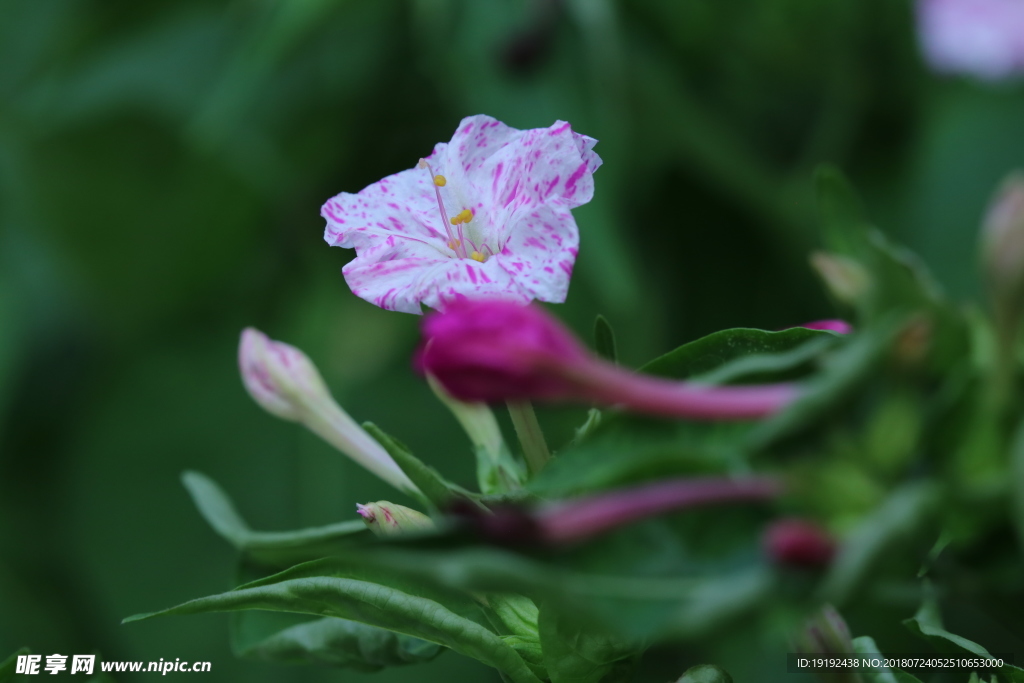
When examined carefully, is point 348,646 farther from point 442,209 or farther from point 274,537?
point 442,209

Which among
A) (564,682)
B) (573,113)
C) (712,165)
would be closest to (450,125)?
(573,113)

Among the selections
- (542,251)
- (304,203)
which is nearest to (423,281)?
(542,251)

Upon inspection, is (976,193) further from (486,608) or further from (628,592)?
(628,592)

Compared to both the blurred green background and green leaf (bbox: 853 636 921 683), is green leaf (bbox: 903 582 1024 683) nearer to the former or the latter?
green leaf (bbox: 853 636 921 683)

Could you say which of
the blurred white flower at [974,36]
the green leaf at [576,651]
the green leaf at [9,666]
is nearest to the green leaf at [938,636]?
the green leaf at [576,651]

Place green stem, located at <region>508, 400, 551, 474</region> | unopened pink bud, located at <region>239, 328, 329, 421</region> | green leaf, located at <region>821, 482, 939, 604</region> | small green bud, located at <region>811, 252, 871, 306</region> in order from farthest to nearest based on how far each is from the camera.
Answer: unopened pink bud, located at <region>239, 328, 329, 421</region> < green stem, located at <region>508, 400, 551, 474</region> < small green bud, located at <region>811, 252, 871, 306</region> < green leaf, located at <region>821, 482, 939, 604</region>

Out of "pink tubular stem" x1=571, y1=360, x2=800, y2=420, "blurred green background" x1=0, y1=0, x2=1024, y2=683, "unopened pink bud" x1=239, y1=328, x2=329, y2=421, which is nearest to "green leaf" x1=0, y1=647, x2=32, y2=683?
"unopened pink bud" x1=239, y1=328, x2=329, y2=421

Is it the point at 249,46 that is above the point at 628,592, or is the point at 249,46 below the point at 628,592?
above

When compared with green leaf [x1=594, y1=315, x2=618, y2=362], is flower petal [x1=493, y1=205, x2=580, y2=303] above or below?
above
